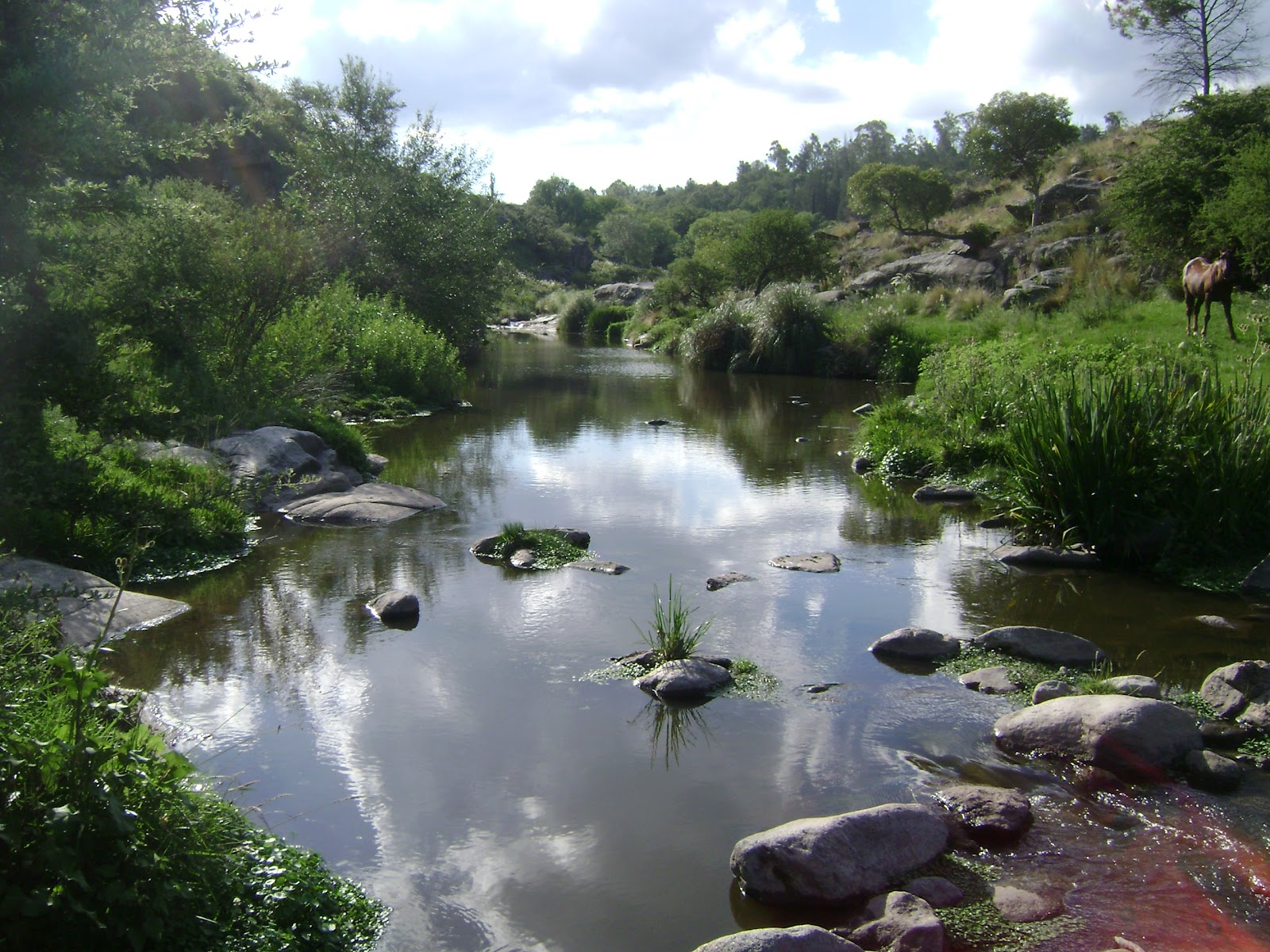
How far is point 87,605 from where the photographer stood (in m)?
7.12

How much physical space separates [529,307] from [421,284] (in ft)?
120

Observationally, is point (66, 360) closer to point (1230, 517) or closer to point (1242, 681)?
point (1242, 681)

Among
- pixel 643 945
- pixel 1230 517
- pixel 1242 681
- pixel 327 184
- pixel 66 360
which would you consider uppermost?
pixel 327 184

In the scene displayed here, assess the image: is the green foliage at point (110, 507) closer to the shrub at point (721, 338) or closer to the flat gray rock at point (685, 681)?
the flat gray rock at point (685, 681)

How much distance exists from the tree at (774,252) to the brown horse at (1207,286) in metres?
22.7

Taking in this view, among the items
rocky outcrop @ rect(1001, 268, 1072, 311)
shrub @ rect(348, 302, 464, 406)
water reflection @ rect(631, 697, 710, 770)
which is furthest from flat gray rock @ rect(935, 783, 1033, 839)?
rocky outcrop @ rect(1001, 268, 1072, 311)

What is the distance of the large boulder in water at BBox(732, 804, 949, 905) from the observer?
4965 mm

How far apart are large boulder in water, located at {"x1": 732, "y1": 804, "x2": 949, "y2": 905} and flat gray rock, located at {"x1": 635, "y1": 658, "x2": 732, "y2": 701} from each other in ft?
7.41

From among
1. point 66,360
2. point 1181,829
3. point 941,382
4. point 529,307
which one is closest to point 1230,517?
point 1181,829

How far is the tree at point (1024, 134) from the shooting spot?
155 feet

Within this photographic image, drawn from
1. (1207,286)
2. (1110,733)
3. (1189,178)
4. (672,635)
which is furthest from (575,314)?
(1110,733)

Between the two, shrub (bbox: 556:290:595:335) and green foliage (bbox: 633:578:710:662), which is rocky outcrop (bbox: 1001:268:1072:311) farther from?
shrub (bbox: 556:290:595:335)

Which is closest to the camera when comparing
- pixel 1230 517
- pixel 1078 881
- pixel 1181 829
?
pixel 1078 881

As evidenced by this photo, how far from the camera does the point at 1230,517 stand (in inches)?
402
